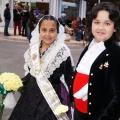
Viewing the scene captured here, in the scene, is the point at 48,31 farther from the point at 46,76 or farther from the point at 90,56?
the point at 90,56

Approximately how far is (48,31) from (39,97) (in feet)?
2.17

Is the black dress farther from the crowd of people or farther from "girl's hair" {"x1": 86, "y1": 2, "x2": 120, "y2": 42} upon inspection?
"girl's hair" {"x1": 86, "y1": 2, "x2": 120, "y2": 42}

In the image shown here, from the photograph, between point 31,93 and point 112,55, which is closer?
point 112,55

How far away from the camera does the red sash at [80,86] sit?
1.99 m

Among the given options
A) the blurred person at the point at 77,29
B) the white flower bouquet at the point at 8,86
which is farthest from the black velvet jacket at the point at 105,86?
the blurred person at the point at 77,29

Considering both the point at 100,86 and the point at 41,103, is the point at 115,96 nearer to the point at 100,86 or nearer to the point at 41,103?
the point at 100,86

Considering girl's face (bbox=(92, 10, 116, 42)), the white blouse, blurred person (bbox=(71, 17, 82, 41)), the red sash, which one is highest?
girl's face (bbox=(92, 10, 116, 42))

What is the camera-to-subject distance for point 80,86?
6.63ft

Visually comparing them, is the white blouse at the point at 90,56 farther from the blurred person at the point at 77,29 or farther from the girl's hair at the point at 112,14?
the blurred person at the point at 77,29

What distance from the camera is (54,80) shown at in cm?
→ 302

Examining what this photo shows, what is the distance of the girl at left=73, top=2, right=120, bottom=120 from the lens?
180 cm

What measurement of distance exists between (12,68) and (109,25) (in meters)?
5.82

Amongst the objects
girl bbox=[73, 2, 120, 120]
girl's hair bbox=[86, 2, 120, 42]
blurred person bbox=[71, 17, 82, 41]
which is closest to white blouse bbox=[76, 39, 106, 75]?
girl bbox=[73, 2, 120, 120]

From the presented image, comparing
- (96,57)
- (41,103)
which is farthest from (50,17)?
(96,57)
